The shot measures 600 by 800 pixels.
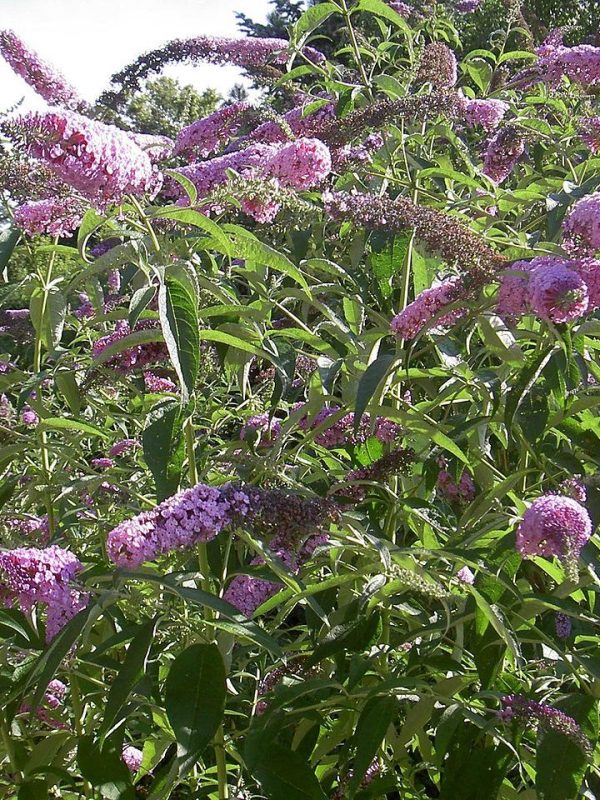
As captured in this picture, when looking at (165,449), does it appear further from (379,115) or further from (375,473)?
(379,115)

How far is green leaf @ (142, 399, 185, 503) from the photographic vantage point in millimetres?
1577

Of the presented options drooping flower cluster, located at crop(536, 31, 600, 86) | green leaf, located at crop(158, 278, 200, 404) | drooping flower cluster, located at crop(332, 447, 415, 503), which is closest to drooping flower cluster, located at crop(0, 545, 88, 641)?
green leaf, located at crop(158, 278, 200, 404)

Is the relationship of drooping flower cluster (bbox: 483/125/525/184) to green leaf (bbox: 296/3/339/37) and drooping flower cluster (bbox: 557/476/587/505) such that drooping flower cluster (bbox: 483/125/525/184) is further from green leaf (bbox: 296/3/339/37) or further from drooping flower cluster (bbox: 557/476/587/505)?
drooping flower cluster (bbox: 557/476/587/505)

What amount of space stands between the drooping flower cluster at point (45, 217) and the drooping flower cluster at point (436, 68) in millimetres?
1030

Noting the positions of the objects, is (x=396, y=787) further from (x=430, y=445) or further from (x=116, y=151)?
(x=116, y=151)

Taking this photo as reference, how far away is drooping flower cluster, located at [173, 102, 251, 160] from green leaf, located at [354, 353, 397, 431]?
4.13ft

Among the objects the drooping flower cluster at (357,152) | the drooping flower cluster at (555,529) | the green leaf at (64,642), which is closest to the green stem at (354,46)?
the drooping flower cluster at (357,152)

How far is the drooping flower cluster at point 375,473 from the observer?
5.80ft

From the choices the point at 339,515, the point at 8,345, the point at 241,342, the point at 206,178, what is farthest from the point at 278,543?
the point at 8,345

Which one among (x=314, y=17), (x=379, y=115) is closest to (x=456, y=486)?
(x=379, y=115)

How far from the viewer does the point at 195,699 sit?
1.50m

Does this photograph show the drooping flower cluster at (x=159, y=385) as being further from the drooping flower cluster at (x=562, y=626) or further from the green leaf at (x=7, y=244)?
the drooping flower cluster at (x=562, y=626)

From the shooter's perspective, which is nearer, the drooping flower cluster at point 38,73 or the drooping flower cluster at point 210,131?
the drooping flower cluster at point 38,73

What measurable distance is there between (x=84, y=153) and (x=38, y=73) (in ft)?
1.87
